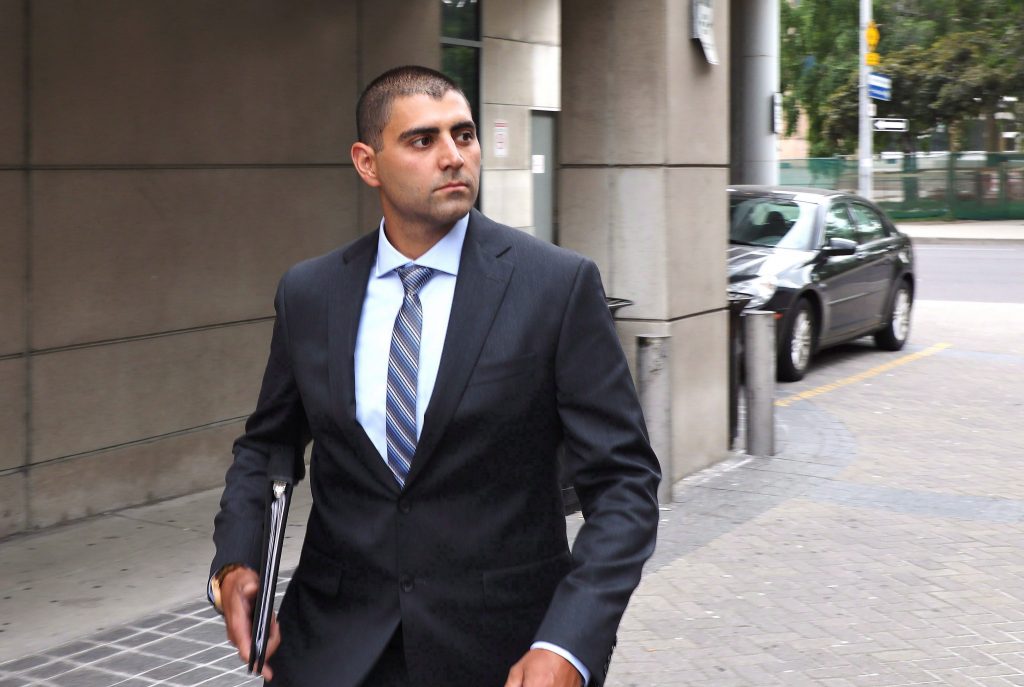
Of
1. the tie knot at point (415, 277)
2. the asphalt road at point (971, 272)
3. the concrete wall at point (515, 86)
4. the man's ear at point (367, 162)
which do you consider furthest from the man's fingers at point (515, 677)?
the asphalt road at point (971, 272)

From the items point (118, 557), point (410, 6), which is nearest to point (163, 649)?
point (118, 557)

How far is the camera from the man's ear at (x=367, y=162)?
2.58 m

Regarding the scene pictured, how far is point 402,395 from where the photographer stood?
2432 millimetres

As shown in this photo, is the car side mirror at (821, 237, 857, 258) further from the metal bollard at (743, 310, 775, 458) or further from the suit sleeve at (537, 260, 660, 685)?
the suit sleeve at (537, 260, 660, 685)

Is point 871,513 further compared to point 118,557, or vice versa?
point 871,513

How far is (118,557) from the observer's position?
6.59 metres

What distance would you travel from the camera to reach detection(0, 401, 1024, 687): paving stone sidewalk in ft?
16.9

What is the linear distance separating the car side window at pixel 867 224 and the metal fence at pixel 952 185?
26.3 m

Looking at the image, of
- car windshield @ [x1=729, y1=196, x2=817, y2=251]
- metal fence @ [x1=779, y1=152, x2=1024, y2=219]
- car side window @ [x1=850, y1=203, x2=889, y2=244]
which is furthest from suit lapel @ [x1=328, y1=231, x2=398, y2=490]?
metal fence @ [x1=779, y1=152, x2=1024, y2=219]

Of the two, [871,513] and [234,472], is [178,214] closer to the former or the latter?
[871,513]

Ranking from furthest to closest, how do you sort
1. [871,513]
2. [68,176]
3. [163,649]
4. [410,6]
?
[410,6] < [871,513] < [68,176] < [163,649]

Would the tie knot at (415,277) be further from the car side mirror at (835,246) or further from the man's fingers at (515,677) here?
the car side mirror at (835,246)

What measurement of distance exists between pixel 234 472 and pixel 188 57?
18.1 feet

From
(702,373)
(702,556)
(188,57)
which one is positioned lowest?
(702,556)
